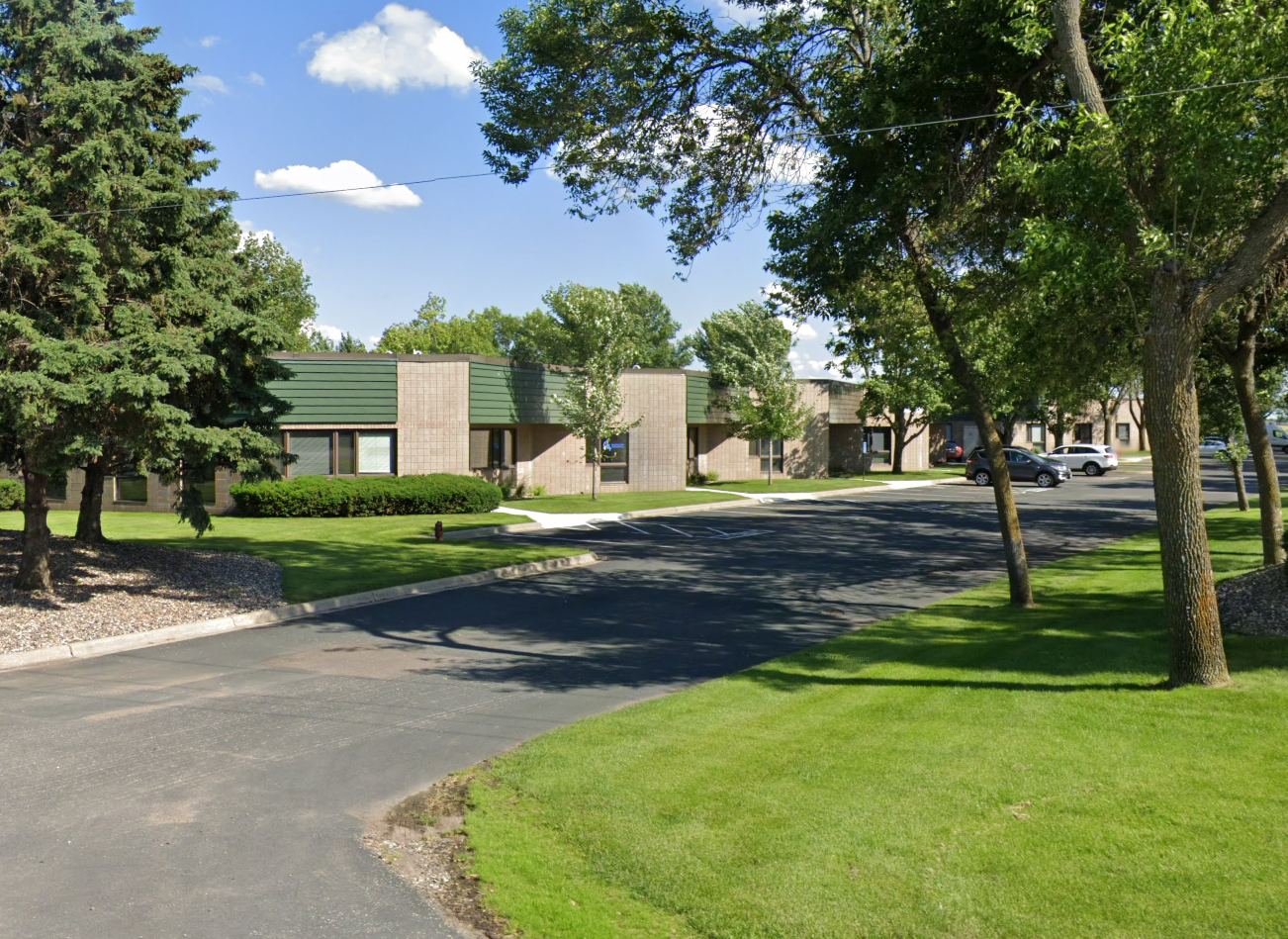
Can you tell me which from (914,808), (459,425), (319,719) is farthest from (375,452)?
(914,808)

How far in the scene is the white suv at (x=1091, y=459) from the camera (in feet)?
167

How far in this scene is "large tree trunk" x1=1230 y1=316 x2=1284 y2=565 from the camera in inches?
582

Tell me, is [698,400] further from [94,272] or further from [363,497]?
[94,272]

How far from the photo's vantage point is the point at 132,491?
95.1 feet

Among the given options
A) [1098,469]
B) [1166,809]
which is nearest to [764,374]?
[1098,469]

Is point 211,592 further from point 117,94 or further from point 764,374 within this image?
Answer: point 764,374

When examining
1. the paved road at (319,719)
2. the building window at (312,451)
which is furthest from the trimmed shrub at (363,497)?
the paved road at (319,719)

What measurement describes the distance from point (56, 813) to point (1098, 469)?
5217 centimetres

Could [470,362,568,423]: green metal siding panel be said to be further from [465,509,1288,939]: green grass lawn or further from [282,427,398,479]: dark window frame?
[465,509,1288,939]: green grass lawn

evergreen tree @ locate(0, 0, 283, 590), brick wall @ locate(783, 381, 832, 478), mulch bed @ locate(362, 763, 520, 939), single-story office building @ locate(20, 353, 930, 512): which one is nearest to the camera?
mulch bed @ locate(362, 763, 520, 939)

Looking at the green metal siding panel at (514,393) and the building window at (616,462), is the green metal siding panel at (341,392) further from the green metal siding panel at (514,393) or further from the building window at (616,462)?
the building window at (616,462)

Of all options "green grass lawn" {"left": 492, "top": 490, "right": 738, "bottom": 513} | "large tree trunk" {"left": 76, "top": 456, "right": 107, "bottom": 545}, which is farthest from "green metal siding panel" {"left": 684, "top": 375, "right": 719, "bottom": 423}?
"large tree trunk" {"left": 76, "top": 456, "right": 107, "bottom": 545}

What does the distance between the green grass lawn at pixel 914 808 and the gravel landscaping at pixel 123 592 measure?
7.18 m

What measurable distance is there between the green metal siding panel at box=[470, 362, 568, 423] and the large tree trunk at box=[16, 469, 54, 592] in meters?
17.4
